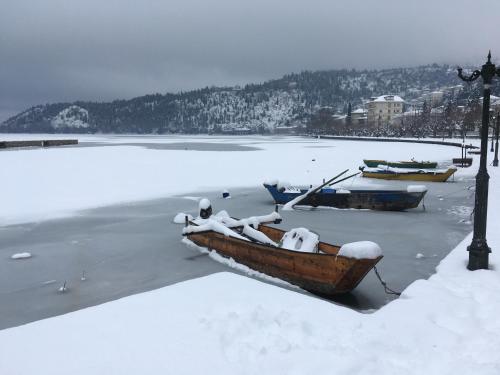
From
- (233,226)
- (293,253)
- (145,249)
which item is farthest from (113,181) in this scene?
(293,253)

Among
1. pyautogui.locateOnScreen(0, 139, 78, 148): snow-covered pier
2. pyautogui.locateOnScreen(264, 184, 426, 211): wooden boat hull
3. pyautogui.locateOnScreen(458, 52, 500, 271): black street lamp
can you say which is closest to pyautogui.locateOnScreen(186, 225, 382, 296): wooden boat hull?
pyautogui.locateOnScreen(458, 52, 500, 271): black street lamp

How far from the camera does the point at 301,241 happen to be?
420 inches

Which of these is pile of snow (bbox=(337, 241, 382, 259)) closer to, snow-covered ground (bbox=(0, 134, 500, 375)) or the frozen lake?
snow-covered ground (bbox=(0, 134, 500, 375))

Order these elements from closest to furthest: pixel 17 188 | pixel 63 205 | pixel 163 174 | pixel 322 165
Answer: pixel 63 205
pixel 17 188
pixel 163 174
pixel 322 165

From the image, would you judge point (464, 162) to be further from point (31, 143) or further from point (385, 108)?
point (385, 108)

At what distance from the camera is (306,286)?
9.38m

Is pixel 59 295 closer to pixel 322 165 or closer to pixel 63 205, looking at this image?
pixel 63 205

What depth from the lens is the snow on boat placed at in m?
8.35

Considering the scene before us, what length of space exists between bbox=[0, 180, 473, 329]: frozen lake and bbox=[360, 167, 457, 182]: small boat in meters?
8.47

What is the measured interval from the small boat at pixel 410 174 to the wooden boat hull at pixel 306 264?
20643mm

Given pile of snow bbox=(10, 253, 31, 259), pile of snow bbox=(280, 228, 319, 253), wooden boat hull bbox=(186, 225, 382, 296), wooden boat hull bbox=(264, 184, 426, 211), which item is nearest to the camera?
wooden boat hull bbox=(186, 225, 382, 296)

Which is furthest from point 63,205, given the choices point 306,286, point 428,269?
point 428,269

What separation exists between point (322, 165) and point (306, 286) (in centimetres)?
3109

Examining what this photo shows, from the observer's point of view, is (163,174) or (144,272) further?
(163,174)
